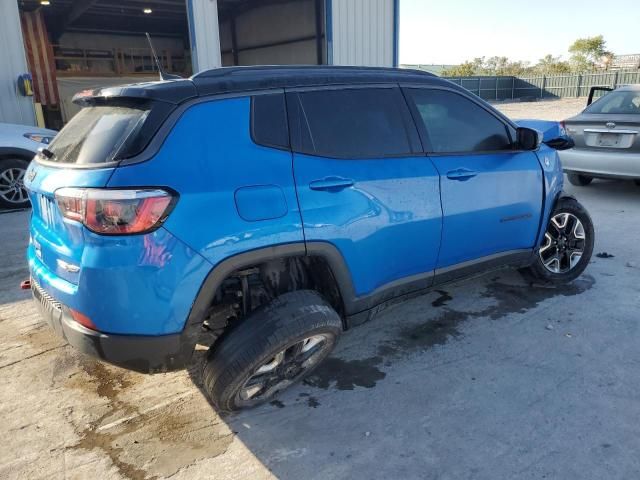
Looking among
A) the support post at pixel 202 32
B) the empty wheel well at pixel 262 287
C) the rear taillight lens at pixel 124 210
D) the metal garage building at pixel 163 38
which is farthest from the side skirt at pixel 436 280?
the metal garage building at pixel 163 38

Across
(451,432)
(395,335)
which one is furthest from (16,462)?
(395,335)

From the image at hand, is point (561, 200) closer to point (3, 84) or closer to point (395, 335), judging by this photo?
point (395, 335)

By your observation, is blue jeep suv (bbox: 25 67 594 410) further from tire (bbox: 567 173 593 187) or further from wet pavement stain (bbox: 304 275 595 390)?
tire (bbox: 567 173 593 187)

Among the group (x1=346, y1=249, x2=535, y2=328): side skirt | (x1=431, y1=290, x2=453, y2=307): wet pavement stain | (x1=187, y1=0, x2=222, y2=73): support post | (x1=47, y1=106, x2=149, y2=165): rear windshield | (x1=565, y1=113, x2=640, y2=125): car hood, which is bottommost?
(x1=431, y1=290, x2=453, y2=307): wet pavement stain

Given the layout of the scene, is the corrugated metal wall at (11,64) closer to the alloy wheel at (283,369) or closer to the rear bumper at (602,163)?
the alloy wheel at (283,369)

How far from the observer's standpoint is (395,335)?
351cm

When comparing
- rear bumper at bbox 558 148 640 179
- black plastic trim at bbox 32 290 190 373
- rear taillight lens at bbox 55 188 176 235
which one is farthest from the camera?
rear bumper at bbox 558 148 640 179

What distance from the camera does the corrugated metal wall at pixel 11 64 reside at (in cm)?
878

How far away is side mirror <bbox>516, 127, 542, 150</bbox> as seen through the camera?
11.6 ft

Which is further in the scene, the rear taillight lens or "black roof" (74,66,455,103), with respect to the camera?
"black roof" (74,66,455,103)

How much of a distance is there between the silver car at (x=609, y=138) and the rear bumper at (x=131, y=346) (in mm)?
6353

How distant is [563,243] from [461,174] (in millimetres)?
1586

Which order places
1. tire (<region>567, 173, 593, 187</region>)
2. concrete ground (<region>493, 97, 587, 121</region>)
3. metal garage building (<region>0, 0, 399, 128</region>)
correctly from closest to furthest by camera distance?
1. tire (<region>567, 173, 593, 187</region>)
2. metal garage building (<region>0, 0, 399, 128</region>)
3. concrete ground (<region>493, 97, 587, 121</region>)

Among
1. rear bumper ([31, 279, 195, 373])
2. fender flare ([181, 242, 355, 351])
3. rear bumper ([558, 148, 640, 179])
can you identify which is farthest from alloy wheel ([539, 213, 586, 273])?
rear bumper ([31, 279, 195, 373])
